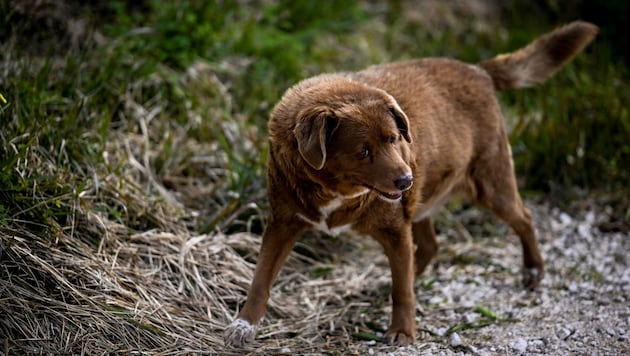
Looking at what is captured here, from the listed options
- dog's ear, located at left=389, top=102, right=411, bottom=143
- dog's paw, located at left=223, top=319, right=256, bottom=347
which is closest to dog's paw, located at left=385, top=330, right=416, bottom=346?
dog's paw, located at left=223, top=319, right=256, bottom=347

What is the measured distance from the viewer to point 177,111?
620cm

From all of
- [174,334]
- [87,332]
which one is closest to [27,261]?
[87,332]

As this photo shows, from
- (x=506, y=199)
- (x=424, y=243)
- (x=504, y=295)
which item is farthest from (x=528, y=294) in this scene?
(x=424, y=243)

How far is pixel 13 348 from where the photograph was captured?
146 inches

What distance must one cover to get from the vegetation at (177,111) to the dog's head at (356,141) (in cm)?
129

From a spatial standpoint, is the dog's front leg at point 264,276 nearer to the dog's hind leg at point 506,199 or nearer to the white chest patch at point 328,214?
the white chest patch at point 328,214

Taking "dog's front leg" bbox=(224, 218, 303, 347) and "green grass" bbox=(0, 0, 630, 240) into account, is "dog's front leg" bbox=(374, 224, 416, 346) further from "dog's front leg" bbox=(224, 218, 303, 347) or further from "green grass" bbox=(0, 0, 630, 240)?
"green grass" bbox=(0, 0, 630, 240)

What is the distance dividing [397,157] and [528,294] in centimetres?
187

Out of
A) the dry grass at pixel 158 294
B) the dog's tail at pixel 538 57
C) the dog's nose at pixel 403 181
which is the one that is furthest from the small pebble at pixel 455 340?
the dog's tail at pixel 538 57

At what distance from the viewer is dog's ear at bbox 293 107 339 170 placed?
150 inches

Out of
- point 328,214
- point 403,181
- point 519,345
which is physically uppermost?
point 403,181

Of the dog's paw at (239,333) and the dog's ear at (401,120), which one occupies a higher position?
the dog's ear at (401,120)

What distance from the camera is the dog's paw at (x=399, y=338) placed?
4422mm

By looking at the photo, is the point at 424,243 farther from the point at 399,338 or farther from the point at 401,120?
the point at 401,120
